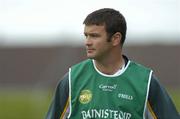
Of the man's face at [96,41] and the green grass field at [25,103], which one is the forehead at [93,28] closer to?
the man's face at [96,41]

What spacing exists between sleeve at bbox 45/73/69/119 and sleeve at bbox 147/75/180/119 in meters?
0.75

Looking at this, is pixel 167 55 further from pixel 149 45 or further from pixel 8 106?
pixel 8 106

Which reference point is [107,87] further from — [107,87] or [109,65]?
[109,65]

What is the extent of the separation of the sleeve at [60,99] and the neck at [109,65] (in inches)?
12.1

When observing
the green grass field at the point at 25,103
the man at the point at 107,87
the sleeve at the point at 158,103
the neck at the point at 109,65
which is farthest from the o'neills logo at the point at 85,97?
the green grass field at the point at 25,103

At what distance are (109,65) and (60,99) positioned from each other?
54cm

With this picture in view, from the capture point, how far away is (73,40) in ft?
151

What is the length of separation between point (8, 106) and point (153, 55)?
16673mm

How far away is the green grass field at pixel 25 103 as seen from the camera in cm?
2783

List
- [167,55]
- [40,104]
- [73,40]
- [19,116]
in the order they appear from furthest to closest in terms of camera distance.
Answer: [167,55]
[73,40]
[40,104]
[19,116]

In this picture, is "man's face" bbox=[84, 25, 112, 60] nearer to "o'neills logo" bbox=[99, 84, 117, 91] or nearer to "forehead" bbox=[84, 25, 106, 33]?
"forehead" bbox=[84, 25, 106, 33]

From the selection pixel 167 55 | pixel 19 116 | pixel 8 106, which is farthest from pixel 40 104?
pixel 167 55

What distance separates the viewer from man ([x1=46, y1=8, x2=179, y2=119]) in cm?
988

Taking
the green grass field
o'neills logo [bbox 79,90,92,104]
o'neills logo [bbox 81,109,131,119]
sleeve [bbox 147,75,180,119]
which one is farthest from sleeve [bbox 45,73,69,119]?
the green grass field
